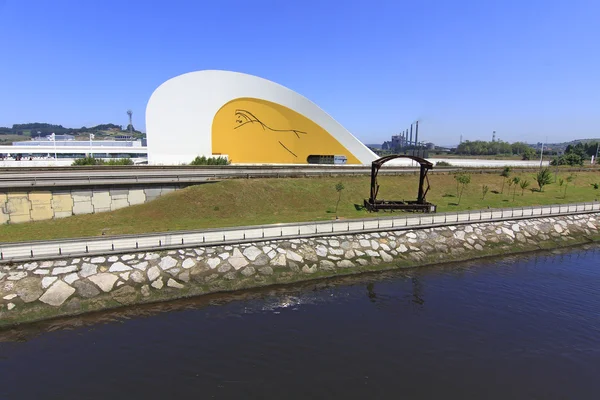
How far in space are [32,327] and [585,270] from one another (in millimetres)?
33110

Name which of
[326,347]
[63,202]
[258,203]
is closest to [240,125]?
[258,203]

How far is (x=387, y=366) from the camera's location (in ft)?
40.8

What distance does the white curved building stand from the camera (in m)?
51.7

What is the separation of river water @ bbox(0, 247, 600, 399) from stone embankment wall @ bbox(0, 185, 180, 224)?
16.2 metres

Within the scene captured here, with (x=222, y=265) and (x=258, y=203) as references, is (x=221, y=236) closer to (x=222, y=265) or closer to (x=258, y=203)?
(x=222, y=265)

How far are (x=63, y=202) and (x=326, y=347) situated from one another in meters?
26.2

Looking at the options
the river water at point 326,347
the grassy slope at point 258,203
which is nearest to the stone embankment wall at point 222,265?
the river water at point 326,347

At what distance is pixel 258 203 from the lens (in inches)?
1294

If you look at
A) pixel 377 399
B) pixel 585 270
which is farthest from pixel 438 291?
pixel 585 270

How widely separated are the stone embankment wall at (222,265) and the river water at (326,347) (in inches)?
41.7

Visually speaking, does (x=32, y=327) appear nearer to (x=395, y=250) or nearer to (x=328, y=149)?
(x=395, y=250)

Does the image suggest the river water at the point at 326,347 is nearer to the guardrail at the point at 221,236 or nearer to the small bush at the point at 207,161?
the guardrail at the point at 221,236

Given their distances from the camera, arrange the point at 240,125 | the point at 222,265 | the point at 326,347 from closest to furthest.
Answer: the point at 326,347 → the point at 222,265 → the point at 240,125

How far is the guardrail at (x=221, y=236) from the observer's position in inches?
688
